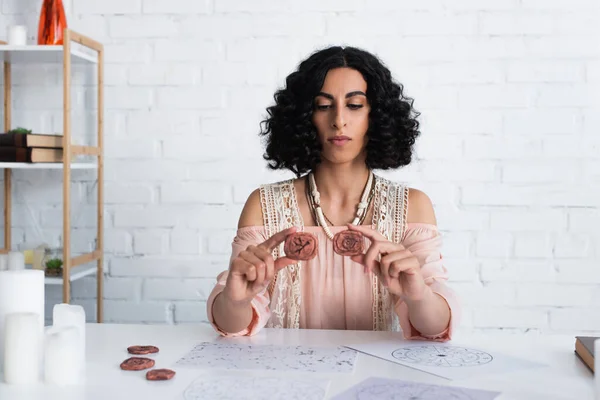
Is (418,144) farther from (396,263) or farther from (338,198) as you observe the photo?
(396,263)

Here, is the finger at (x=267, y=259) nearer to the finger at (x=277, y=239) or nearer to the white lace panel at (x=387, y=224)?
the finger at (x=277, y=239)

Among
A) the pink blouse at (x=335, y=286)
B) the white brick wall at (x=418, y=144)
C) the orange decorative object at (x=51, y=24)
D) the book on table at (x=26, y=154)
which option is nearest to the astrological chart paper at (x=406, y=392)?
the pink blouse at (x=335, y=286)

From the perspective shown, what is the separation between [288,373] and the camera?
1262mm

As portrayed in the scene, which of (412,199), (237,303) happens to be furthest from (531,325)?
(237,303)

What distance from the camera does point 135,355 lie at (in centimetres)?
141

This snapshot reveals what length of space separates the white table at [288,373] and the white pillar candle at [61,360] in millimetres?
20

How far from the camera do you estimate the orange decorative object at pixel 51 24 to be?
2666 mm

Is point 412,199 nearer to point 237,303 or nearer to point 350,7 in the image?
point 237,303

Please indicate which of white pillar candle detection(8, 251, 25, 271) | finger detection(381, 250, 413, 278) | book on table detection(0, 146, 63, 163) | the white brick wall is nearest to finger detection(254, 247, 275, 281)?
finger detection(381, 250, 413, 278)

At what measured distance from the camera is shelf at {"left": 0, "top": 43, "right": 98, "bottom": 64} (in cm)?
261

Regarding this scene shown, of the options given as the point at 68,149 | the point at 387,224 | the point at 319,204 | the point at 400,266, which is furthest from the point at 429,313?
the point at 68,149

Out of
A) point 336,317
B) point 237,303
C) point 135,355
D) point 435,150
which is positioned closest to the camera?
point 135,355

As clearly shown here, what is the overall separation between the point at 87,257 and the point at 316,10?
4.10ft

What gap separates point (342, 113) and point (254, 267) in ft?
1.80
